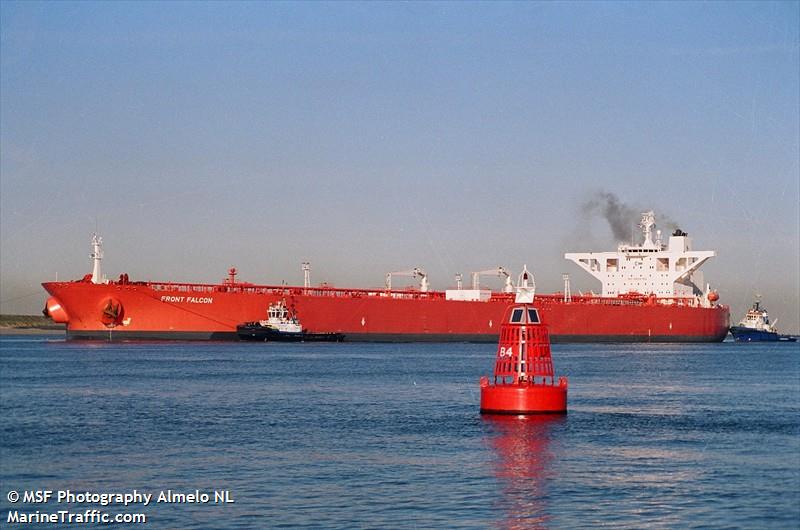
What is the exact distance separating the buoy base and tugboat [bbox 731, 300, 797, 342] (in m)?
66.7

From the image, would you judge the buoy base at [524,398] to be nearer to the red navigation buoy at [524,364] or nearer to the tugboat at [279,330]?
the red navigation buoy at [524,364]

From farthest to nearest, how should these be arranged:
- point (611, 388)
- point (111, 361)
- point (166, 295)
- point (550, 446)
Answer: point (166, 295)
point (111, 361)
point (611, 388)
point (550, 446)

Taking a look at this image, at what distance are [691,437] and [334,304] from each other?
3951 centimetres

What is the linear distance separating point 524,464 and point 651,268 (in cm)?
5715

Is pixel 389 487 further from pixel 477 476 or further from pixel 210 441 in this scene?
pixel 210 441

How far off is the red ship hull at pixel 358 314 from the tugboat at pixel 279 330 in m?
0.51

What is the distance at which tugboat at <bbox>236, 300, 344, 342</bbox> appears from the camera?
5425 cm

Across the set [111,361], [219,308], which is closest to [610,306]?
[219,308]

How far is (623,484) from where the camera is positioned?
46.5 feet

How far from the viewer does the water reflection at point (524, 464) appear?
41.0ft

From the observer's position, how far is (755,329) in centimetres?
8444

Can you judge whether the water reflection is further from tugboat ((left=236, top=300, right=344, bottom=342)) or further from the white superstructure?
the white superstructure

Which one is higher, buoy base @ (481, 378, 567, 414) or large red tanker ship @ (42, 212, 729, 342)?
large red tanker ship @ (42, 212, 729, 342)

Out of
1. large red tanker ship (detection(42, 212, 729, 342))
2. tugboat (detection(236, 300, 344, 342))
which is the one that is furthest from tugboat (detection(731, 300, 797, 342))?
tugboat (detection(236, 300, 344, 342))
